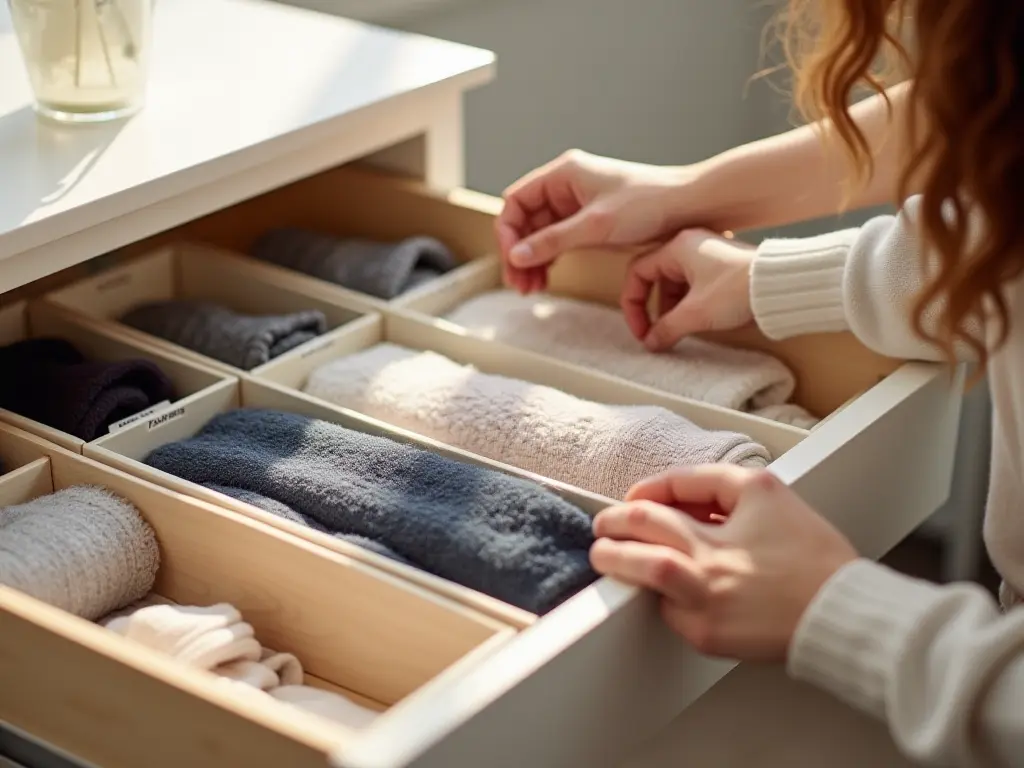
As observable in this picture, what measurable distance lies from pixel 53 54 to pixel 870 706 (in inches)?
26.6

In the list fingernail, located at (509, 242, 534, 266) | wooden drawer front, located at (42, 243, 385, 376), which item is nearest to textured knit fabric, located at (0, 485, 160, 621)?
wooden drawer front, located at (42, 243, 385, 376)

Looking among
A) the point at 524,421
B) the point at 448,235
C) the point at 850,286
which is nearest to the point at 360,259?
the point at 448,235

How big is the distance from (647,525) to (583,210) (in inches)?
16.3

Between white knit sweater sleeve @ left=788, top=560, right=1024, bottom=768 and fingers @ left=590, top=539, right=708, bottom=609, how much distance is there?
6 cm

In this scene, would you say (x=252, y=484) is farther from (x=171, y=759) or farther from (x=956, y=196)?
(x=956, y=196)

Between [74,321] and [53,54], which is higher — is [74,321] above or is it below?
below

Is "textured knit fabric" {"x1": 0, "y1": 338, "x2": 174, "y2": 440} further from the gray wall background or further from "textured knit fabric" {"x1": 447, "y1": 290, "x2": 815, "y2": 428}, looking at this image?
the gray wall background

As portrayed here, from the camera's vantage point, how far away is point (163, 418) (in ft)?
3.01

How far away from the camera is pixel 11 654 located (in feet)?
2.25

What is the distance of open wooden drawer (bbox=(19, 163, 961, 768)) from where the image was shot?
0.61 metres

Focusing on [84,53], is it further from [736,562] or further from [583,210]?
[736,562]

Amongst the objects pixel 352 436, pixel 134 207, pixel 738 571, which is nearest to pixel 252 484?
pixel 352 436

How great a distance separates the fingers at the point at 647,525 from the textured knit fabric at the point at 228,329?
39 cm

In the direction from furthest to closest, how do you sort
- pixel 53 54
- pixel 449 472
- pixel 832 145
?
1. pixel 832 145
2. pixel 53 54
3. pixel 449 472
